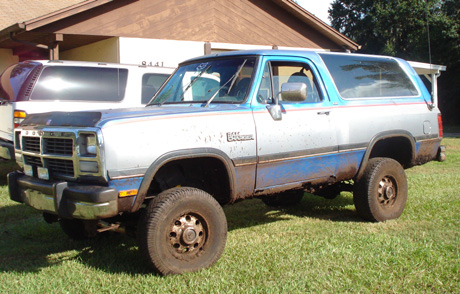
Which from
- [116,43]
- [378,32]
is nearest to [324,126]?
[116,43]

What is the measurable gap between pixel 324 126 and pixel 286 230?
1.30 m

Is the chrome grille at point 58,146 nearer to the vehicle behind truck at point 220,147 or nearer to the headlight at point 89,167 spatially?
the vehicle behind truck at point 220,147

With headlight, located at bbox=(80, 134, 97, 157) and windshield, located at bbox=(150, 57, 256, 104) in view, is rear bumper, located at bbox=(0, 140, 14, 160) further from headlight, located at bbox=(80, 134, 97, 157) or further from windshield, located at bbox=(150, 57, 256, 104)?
headlight, located at bbox=(80, 134, 97, 157)

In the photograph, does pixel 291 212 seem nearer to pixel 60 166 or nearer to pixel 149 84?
pixel 60 166

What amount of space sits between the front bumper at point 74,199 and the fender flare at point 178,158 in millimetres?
249

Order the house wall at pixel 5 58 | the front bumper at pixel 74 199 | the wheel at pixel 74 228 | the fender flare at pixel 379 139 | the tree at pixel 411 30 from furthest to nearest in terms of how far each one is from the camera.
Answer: the tree at pixel 411 30
the house wall at pixel 5 58
the fender flare at pixel 379 139
the wheel at pixel 74 228
the front bumper at pixel 74 199

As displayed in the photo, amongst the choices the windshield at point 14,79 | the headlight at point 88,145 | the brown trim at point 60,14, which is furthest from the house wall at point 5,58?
the headlight at point 88,145

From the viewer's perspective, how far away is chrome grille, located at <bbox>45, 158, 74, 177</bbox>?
4.00 metres

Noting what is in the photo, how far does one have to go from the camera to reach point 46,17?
1097cm

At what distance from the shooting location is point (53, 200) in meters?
3.88

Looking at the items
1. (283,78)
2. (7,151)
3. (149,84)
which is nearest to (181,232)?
(283,78)

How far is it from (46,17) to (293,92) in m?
8.37

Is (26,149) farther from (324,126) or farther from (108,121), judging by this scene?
(324,126)

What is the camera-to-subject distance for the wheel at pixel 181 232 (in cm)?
391
